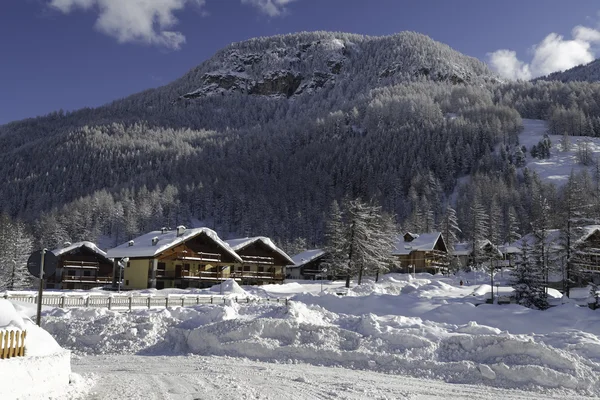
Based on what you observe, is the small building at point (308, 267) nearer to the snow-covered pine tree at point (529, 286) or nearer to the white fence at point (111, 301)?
the white fence at point (111, 301)

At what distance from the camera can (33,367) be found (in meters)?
10.7

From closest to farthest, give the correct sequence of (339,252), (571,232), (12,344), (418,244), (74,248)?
(12,344)
(571,232)
(339,252)
(74,248)
(418,244)

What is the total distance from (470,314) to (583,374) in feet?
40.2

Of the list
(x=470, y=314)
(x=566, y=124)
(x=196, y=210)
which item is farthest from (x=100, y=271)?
(x=566, y=124)

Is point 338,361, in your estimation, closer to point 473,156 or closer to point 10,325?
point 10,325

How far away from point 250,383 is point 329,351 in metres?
5.08

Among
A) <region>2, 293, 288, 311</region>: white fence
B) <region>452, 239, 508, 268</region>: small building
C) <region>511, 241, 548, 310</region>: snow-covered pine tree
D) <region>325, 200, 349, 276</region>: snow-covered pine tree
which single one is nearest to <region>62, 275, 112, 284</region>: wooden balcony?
<region>325, 200, 349, 276</region>: snow-covered pine tree

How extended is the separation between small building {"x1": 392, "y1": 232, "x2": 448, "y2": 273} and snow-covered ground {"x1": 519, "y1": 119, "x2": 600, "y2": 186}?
224ft

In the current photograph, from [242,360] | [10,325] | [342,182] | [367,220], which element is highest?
[342,182]

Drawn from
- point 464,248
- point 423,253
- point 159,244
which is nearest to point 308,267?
point 423,253

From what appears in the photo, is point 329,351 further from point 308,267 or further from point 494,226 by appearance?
point 494,226

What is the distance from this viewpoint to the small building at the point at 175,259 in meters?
53.7

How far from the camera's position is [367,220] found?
202 ft

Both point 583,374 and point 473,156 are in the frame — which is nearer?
point 583,374
